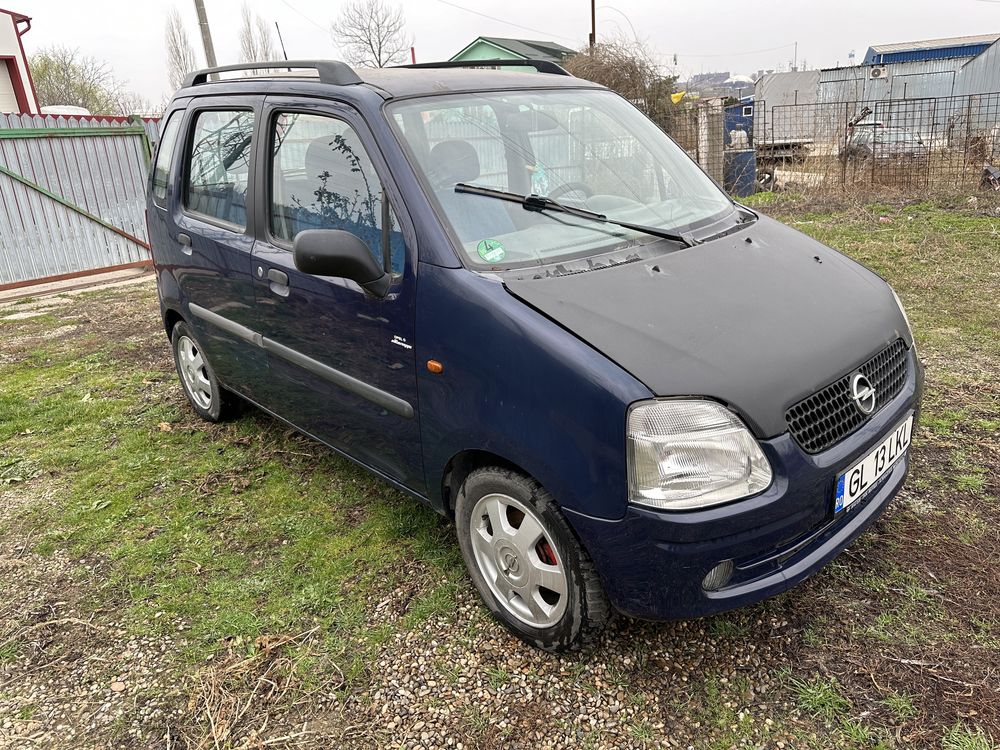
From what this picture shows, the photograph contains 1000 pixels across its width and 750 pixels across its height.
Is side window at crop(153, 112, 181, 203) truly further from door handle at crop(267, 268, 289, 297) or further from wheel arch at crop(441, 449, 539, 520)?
wheel arch at crop(441, 449, 539, 520)

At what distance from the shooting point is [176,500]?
12.1 feet

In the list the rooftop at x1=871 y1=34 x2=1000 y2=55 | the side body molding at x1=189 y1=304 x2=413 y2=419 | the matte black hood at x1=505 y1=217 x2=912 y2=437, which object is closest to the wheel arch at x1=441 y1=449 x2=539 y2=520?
the side body molding at x1=189 y1=304 x2=413 y2=419

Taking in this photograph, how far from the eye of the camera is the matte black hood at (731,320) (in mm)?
2037

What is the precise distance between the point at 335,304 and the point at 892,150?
10825 mm

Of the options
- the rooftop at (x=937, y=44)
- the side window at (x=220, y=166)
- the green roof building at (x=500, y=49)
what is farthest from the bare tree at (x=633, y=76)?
the rooftop at (x=937, y=44)

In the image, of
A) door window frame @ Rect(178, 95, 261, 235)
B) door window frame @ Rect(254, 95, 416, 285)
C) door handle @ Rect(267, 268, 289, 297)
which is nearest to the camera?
door window frame @ Rect(254, 95, 416, 285)

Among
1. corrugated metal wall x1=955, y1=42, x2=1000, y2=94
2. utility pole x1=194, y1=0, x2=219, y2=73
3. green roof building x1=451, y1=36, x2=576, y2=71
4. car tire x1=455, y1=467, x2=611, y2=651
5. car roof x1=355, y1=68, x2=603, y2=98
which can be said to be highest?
green roof building x1=451, y1=36, x2=576, y2=71

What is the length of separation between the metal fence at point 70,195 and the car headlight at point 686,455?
10181mm

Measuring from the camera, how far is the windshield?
101 inches

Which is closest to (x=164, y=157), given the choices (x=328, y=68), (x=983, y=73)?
(x=328, y=68)

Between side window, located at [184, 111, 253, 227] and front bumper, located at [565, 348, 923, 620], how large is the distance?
2378 mm

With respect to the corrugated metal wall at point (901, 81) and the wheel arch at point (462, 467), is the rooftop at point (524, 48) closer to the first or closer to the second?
the corrugated metal wall at point (901, 81)

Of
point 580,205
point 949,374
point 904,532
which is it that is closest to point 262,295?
point 580,205

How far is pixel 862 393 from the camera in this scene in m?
2.32
